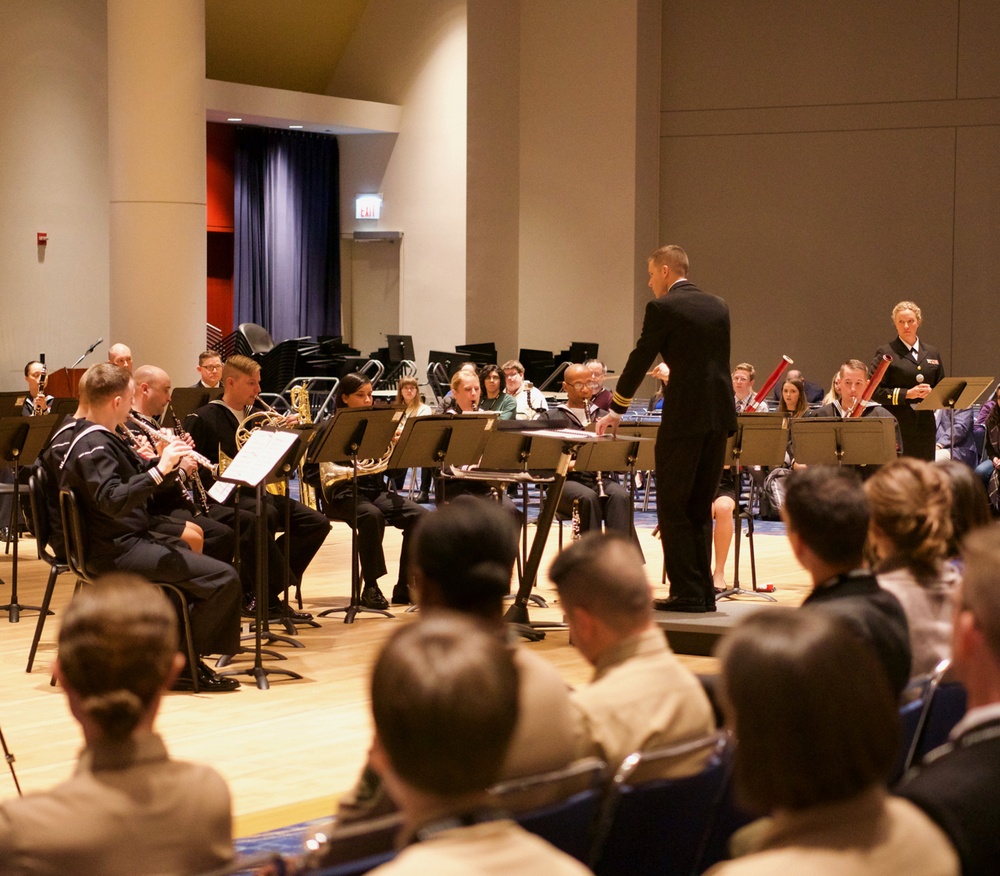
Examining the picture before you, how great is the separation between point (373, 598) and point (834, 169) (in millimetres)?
9866

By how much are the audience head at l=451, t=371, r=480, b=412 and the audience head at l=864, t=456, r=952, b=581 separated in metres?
5.16

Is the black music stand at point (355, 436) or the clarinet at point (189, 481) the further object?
the black music stand at point (355, 436)

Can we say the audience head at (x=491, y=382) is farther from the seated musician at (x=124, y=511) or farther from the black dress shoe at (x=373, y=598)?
the seated musician at (x=124, y=511)

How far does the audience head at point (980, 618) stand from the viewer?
1791 millimetres

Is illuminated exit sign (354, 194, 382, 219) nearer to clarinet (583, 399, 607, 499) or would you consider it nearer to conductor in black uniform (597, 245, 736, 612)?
clarinet (583, 399, 607, 499)

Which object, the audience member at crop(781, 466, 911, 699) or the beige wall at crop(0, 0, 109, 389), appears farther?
the beige wall at crop(0, 0, 109, 389)

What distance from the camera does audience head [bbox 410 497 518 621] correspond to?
2543 mm

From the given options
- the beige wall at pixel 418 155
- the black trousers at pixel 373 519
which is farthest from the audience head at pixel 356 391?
the beige wall at pixel 418 155

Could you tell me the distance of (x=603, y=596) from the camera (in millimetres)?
2449

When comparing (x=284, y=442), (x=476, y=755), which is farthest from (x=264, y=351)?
(x=476, y=755)

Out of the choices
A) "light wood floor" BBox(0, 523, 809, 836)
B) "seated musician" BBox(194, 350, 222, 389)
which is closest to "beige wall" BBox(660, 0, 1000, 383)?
"seated musician" BBox(194, 350, 222, 389)

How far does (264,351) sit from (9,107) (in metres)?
3.41

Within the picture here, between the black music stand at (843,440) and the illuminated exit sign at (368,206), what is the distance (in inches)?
384

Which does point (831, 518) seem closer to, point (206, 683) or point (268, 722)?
point (268, 722)
